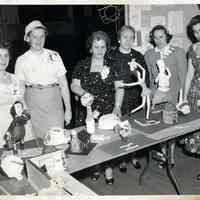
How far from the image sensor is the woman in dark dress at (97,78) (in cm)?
186

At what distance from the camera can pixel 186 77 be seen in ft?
6.43

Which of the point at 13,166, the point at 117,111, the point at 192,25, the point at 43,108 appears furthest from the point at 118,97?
the point at 13,166

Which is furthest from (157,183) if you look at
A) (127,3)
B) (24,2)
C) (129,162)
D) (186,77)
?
(24,2)

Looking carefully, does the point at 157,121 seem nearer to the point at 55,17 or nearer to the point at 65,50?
the point at 65,50

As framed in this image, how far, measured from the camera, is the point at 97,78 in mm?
1897

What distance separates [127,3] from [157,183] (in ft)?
2.87

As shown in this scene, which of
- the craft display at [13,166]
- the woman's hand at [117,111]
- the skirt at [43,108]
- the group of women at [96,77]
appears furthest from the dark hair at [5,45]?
the woman's hand at [117,111]

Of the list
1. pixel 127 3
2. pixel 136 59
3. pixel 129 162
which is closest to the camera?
pixel 127 3

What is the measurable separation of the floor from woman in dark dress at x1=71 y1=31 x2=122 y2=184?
323 mm

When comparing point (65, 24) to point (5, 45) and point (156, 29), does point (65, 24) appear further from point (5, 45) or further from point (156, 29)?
point (156, 29)

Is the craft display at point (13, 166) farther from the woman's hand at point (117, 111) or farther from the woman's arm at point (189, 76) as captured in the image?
the woman's arm at point (189, 76)

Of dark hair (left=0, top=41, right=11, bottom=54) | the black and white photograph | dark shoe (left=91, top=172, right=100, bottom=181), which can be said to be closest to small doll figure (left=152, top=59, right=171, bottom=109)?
the black and white photograph

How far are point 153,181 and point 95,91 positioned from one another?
0.53 meters

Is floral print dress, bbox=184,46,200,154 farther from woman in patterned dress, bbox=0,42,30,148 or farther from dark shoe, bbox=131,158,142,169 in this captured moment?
woman in patterned dress, bbox=0,42,30,148
